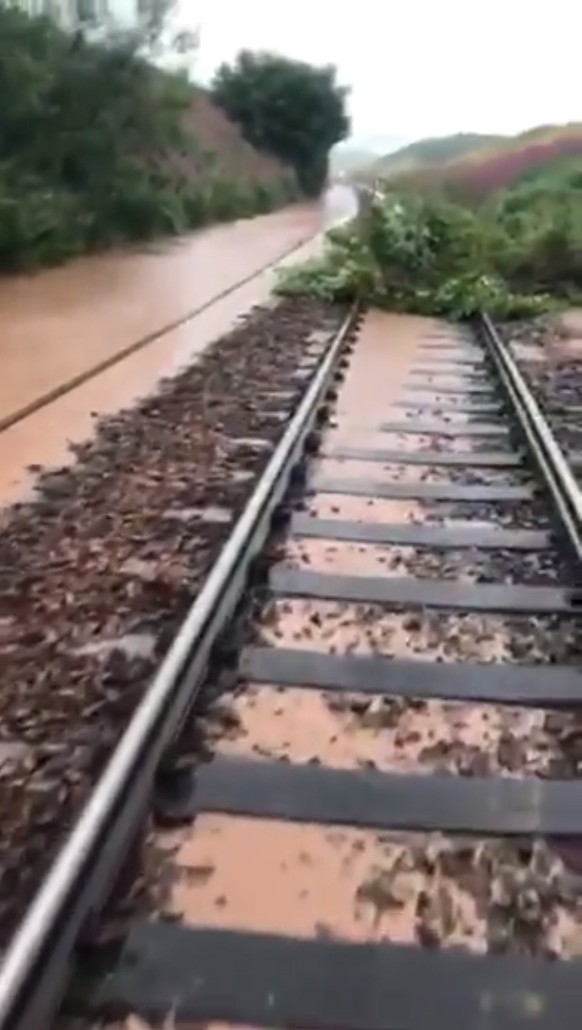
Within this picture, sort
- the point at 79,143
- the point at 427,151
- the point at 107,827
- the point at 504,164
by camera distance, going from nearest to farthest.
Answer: the point at 107,827 < the point at 79,143 < the point at 504,164 < the point at 427,151

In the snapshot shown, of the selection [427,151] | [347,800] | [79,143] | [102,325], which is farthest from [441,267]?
[427,151]

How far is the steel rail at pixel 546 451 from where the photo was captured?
675cm

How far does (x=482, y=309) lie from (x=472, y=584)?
1186 cm

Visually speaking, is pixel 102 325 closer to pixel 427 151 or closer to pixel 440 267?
pixel 440 267

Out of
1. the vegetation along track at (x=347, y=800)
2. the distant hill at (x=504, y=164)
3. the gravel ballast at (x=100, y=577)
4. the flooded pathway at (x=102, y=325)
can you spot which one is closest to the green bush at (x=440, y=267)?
the flooded pathway at (x=102, y=325)

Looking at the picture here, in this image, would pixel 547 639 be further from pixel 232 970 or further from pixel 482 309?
pixel 482 309

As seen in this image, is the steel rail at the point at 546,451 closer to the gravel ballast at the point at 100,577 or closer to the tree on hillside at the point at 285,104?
the gravel ballast at the point at 100,577

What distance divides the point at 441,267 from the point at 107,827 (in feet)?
52.2

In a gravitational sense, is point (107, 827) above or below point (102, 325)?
above

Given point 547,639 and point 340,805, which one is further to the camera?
point 547,639

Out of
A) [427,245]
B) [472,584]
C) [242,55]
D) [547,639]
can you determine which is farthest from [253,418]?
[242,55]

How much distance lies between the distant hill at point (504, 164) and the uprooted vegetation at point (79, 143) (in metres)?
12.6

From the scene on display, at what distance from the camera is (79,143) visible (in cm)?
2416

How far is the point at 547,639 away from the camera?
5.44 metres
